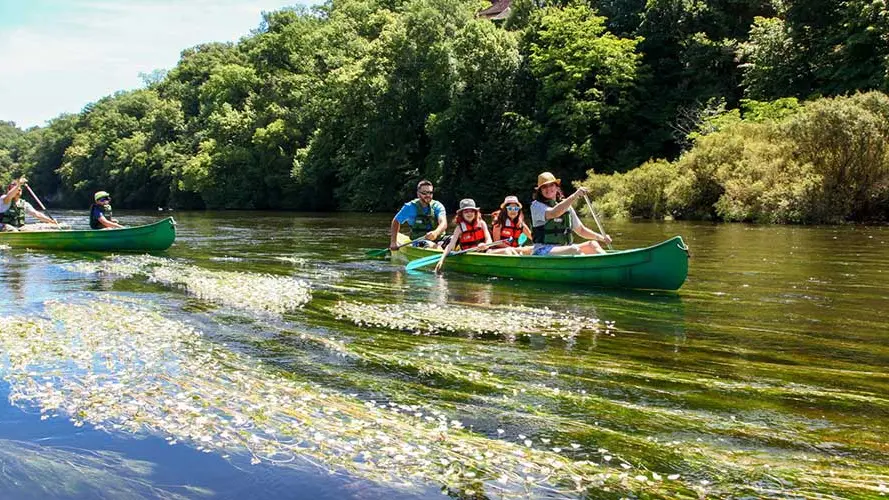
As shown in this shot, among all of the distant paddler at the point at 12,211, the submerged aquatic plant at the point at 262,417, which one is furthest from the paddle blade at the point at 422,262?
the distant paddler at the point at 12,211

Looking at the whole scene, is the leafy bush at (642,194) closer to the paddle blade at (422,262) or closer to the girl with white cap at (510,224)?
the girl with white cap at (510,224)

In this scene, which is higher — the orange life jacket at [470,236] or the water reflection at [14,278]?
the orange life jacket at [470,236]

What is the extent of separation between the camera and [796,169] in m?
27.9

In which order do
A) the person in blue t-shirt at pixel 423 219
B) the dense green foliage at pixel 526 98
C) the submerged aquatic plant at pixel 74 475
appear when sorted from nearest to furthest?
the submerged aquatic plant at pixel 74 475 < the person in blue t-shirt at pixel 423 219 < the dense green foliage at pixel 526 98

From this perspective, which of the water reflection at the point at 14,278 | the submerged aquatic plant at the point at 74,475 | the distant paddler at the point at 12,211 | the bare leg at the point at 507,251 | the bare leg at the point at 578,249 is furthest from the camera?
the distant paddler at the point at 12,211

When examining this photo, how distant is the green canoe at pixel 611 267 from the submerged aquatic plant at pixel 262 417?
593 cm

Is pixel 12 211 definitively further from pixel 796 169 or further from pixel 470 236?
pixel 796 169

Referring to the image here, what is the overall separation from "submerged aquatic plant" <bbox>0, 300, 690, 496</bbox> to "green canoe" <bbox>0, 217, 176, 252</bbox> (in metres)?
11.1

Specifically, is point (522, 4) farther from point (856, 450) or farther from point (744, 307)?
point (856, 450)

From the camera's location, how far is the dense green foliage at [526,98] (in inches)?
1367

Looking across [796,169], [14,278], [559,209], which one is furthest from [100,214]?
[796,169]

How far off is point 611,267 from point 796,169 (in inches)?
776

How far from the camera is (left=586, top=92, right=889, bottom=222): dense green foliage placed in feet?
86.8

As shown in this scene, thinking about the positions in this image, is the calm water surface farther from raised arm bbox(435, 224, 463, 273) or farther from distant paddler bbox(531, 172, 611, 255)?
raised arm bbox(435, 224, 463, 273)
